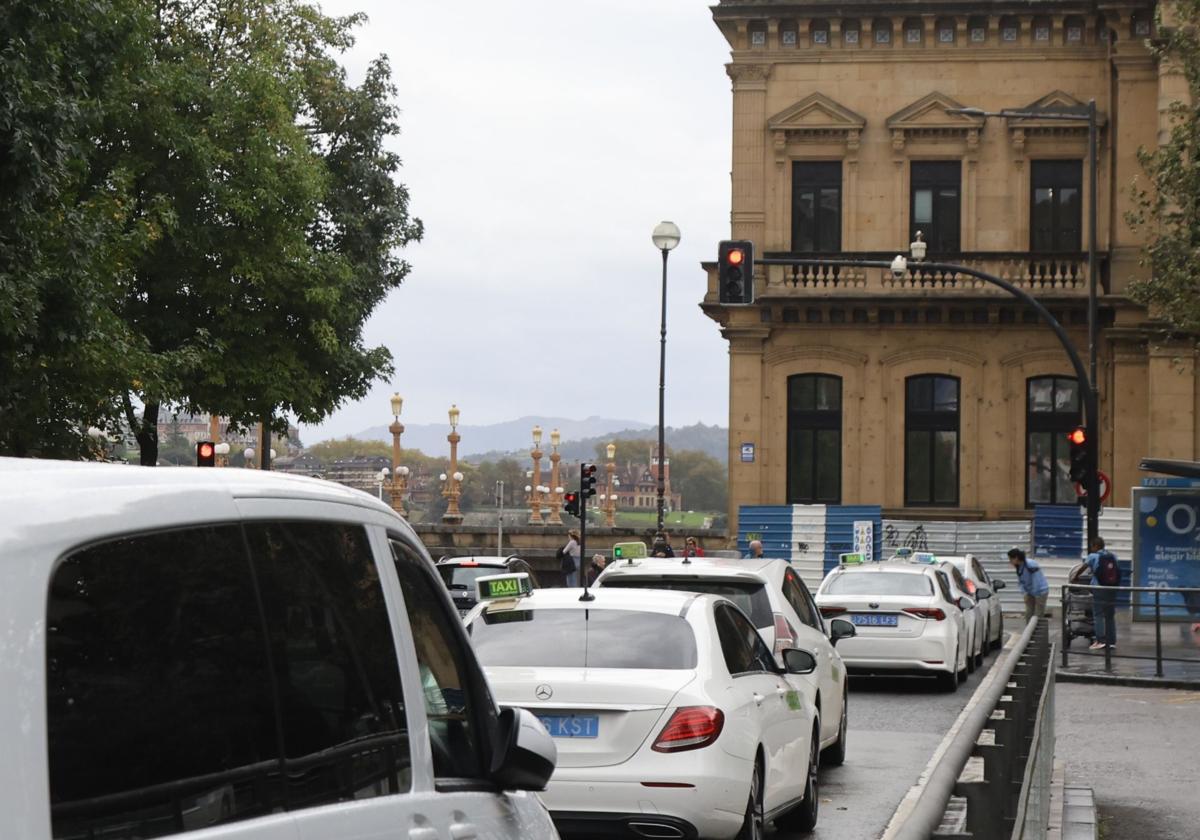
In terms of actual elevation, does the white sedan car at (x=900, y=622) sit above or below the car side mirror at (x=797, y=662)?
below

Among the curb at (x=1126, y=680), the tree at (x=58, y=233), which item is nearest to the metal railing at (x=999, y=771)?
the tree at (x=58, y=233)

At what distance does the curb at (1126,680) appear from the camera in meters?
23.5

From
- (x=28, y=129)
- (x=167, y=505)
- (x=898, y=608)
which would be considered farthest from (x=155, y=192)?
(x=167, y=505)

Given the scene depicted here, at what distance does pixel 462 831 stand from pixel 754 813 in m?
5.85

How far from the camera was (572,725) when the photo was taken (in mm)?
9531

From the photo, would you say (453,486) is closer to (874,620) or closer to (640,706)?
(874,620)

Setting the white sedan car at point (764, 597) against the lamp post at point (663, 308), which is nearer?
the white sedan car at point (764, 597)

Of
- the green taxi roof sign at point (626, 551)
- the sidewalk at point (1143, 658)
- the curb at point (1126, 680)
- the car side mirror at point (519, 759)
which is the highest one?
the green taxi roof sign at point (626, 551)

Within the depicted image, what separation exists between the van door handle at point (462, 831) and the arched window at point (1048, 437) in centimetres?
4537

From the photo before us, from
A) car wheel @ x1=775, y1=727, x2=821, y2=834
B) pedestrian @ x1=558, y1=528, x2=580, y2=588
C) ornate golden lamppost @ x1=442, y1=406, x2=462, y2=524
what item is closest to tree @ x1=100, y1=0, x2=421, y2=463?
pedestrian @ x1=558, y1=528, x2=580, y2=588

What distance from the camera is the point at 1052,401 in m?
48.5

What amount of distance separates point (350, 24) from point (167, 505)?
40105mm

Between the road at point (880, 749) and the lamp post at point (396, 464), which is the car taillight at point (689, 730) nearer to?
→ the road at point (880, 749)

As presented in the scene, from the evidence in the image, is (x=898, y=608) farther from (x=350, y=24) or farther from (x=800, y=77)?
(x=800, y=77)
